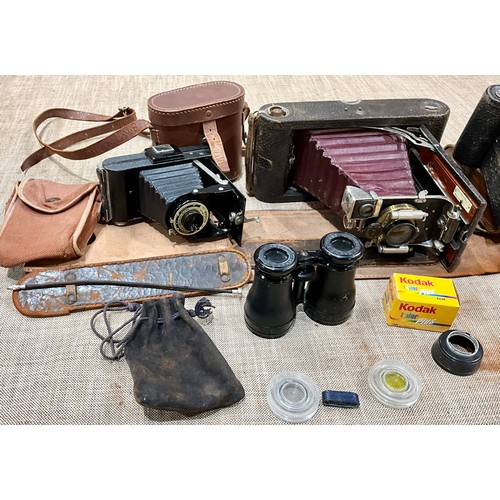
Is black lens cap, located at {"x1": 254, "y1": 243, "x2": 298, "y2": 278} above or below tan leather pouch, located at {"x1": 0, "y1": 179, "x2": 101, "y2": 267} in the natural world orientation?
above

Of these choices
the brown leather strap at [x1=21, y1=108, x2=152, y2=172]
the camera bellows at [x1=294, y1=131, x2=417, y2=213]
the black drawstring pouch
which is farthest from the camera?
the brown leather strap at [x1=21, y1=108, x2=152, y2=172]

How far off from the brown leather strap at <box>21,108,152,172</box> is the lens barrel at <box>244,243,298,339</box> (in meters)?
0.87

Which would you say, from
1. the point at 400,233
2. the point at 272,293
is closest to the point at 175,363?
the point at 272,293

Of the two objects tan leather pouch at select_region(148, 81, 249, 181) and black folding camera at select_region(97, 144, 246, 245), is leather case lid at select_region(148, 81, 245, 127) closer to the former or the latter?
tan leather pouch at select_region(148, 81, 249, 181)

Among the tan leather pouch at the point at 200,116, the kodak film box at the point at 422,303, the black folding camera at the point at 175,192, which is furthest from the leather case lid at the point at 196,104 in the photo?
the kodak film box at the point at 422,303

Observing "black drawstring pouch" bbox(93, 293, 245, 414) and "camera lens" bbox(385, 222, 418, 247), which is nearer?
"black drawstring pouch" bbox(93, 293, 245, 414)

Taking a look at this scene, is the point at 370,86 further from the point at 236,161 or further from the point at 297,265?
the point at 297,265

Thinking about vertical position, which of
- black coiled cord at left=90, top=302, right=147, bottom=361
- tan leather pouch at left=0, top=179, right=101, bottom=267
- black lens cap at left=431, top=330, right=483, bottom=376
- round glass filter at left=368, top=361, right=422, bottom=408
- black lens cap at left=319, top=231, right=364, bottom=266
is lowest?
black coiled cord at left=90, top=302, right=147, bottom=361

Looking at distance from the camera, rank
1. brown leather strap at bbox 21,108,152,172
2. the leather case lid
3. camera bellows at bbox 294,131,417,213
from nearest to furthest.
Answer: camera bellows at bbox 294,131,417,213, the leather case lid, brown leather strap at bbox 21,108,152,172

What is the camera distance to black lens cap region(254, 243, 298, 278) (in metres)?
1.40

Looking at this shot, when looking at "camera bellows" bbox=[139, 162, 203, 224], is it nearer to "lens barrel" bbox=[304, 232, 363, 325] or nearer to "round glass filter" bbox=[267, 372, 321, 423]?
"lens barrel" bbox=[304, 232, 363, 325]

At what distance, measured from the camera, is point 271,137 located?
1.88 meters

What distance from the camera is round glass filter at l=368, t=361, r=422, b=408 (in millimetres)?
1449

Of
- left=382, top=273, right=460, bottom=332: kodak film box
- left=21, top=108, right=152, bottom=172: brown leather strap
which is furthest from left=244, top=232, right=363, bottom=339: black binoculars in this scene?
left=21, top=108, right=152, bottom=172: brown leather strap
